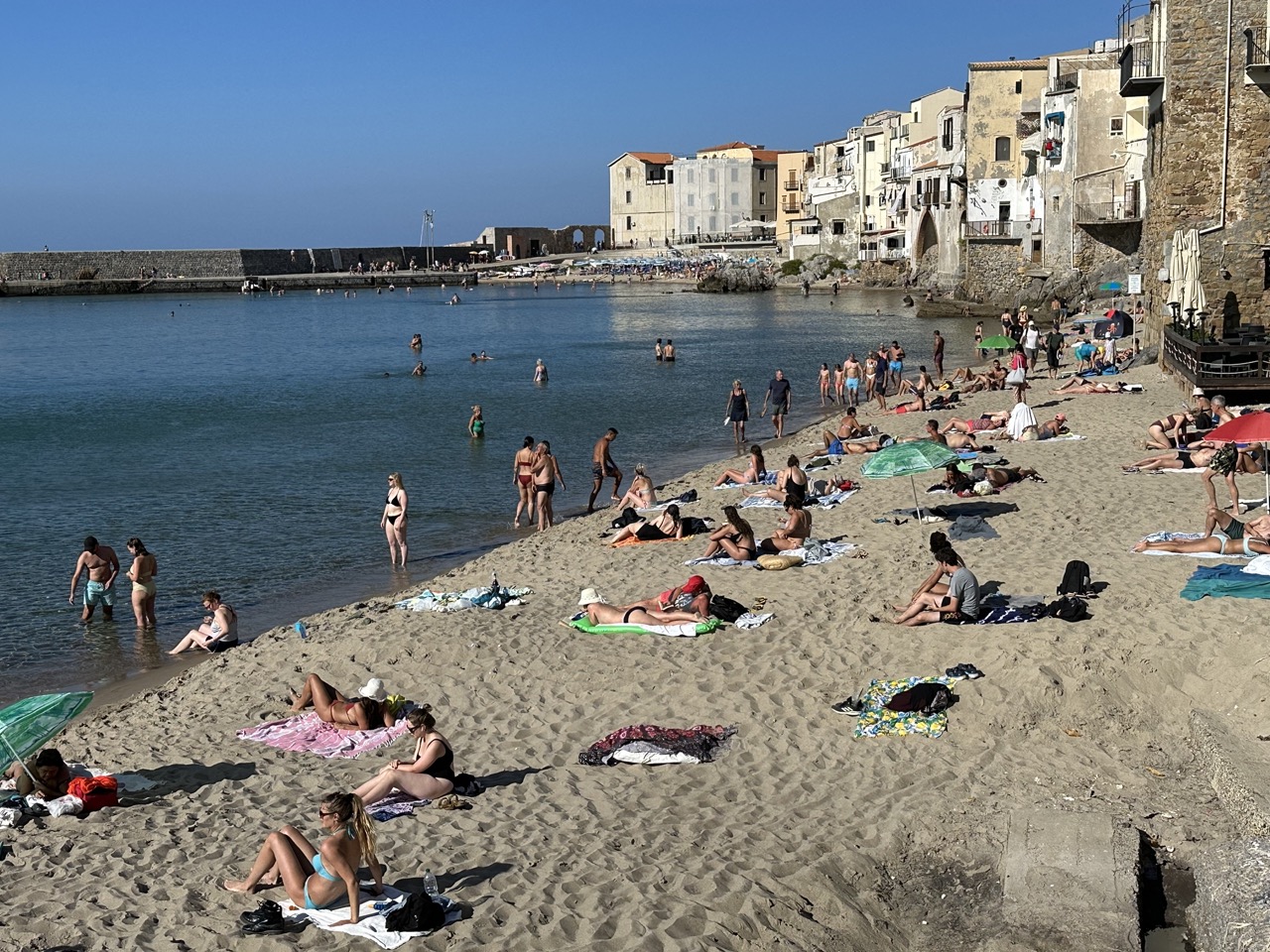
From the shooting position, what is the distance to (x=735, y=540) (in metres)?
12.9

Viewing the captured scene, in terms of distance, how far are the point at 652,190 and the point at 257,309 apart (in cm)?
4612

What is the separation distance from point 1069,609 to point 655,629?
335 centimetres

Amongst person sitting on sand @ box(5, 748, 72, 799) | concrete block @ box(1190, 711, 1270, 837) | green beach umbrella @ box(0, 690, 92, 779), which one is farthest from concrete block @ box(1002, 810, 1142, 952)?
green beach umbrella @ box(0, 690, 92, 779)

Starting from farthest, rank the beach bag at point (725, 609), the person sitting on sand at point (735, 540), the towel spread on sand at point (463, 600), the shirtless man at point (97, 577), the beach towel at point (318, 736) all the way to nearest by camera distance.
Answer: the shirtless man at point (97, 577)
the person sitting on sand at point (735, 540)
the towel spread on sand at point (463, 600)
the beach bag at point (725, 609)
the beach towel at point (318, 736)

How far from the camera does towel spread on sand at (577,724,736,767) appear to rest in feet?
27.7

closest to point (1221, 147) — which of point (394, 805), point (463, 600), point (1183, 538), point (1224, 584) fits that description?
point (1183, 538)

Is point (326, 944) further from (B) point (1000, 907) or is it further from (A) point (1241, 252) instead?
(A) point (1241, 252)

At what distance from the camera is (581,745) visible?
884 centimetres

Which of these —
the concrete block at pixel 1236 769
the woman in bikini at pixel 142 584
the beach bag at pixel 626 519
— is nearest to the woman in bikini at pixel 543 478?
the beach bag at pixel 626 519

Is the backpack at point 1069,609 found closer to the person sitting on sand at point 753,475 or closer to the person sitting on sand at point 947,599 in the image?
the person sitting on sand at point 947,599

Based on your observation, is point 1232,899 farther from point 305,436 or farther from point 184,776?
point 305,436

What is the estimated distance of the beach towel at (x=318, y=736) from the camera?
9023mm

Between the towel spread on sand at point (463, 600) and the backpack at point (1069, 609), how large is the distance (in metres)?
4.91

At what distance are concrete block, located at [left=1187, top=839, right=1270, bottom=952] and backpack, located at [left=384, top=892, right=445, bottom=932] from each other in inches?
146
